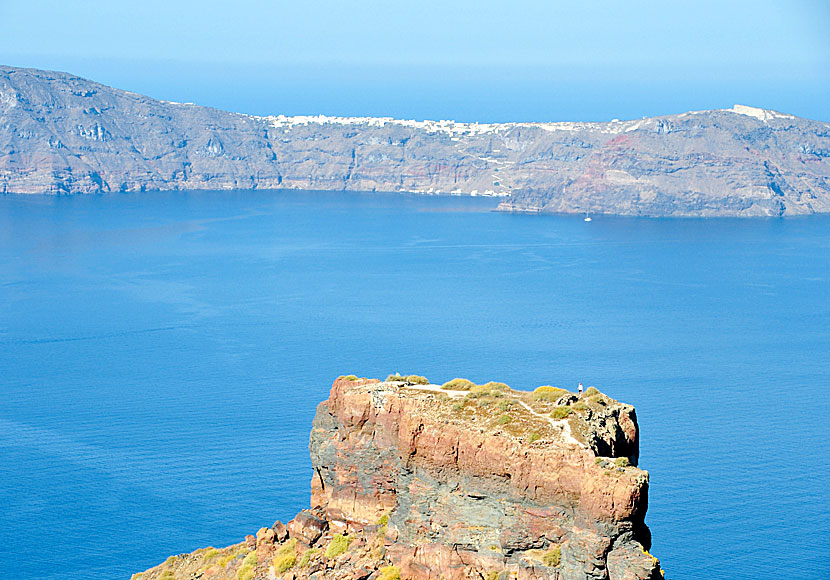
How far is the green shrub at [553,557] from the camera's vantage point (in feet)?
91.6

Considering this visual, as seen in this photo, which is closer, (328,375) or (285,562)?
(285,562)

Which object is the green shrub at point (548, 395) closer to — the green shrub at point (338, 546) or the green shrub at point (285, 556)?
the green shrub at point (338, 546)

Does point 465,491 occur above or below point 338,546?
above

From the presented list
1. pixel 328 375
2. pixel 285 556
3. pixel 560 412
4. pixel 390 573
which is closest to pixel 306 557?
pixel 285 556

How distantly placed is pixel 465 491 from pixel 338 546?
546 centimetres

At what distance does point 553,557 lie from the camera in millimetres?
27984

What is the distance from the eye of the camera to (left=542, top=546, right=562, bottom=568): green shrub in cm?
2792

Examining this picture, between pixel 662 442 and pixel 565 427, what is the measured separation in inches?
2189

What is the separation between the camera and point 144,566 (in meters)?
62.9

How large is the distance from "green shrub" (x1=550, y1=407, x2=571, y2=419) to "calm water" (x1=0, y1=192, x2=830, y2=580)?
114ft

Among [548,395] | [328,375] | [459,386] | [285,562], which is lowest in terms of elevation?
[328,375]

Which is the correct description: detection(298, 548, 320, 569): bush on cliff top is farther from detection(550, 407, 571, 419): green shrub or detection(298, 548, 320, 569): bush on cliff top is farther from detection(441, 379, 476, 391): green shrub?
detection(550, 407, 571, 419): green shrub

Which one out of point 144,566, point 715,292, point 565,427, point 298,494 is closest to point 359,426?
point 565,427

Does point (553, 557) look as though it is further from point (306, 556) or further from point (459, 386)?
point (306, 556)
